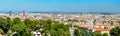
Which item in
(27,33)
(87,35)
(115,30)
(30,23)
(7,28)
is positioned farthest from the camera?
(30,23)

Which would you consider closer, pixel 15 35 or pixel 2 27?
pixel 15 35

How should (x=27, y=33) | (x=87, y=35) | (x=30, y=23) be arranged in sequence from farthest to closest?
(x=30, y=23) → (x=87, y=35) → (x=27, y=33)

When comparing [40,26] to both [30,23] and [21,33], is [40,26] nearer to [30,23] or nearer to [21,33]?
[30,23]

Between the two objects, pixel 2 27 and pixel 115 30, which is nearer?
pixel 115 30

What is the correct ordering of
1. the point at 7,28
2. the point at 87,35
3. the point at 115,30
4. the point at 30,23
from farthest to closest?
1. the point at 30,23
2. the point at 7,28
3. the point at 115,30
4. the point at 87,35

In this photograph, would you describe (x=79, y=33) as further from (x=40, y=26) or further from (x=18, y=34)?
(x=40, y=26)

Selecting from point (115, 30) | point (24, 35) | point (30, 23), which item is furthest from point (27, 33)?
point (30, 23)

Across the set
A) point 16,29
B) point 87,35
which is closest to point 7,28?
point 16,29

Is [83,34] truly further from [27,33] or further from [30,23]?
[30,23]
